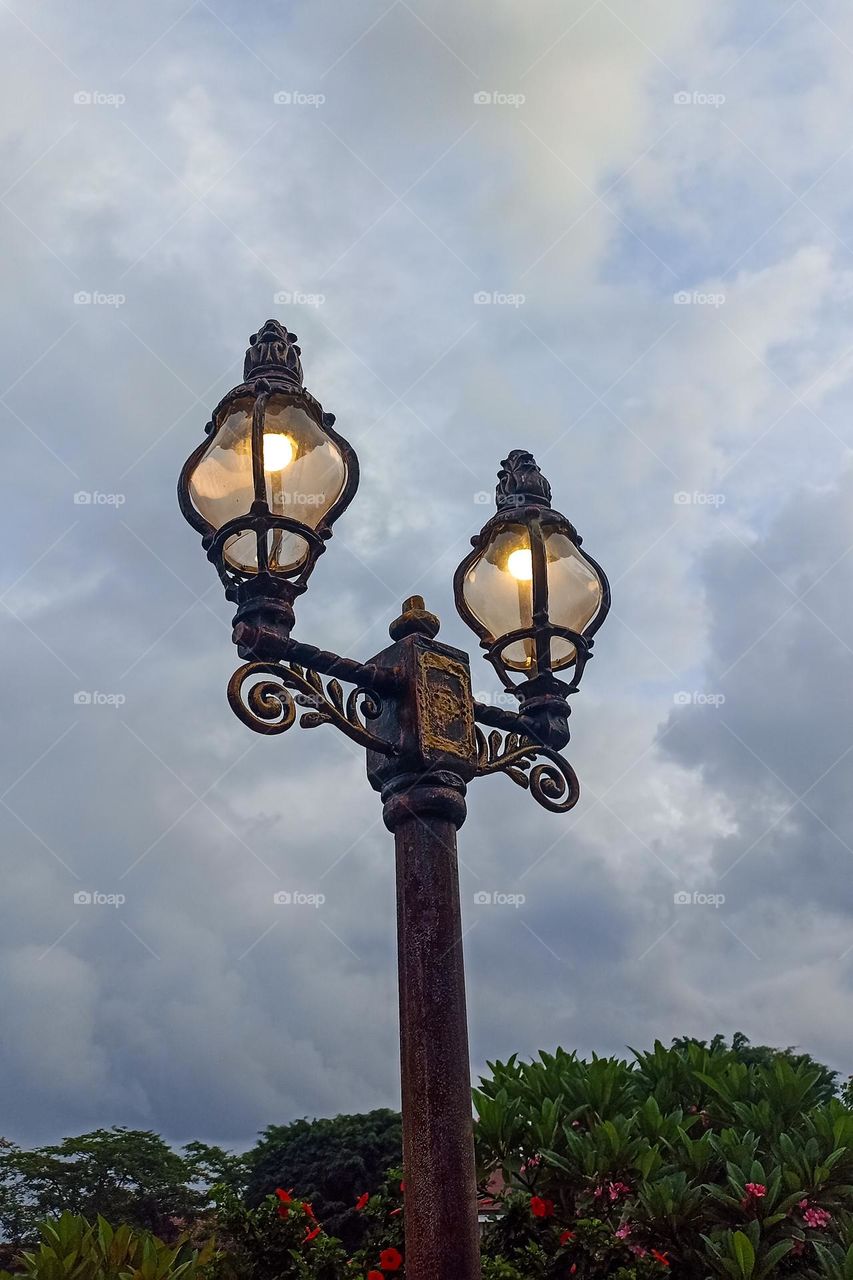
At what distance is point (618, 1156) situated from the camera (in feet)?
15.7

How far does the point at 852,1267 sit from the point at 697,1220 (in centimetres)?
69

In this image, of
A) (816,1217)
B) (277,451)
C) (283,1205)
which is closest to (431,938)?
(277,451)

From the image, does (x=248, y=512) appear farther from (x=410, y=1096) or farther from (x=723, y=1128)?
(x=723, y=1128)

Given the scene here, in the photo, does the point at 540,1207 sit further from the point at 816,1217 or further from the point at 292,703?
the point at 292,703

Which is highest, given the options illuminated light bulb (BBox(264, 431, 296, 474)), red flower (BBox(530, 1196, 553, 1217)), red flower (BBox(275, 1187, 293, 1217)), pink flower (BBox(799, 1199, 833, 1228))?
illuminated light bulb (BBox(264, 431, 296, 474))

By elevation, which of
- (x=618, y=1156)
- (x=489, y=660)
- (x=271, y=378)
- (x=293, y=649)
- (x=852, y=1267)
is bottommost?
(x=852, y=1267)

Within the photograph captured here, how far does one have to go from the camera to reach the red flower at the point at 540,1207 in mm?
4820

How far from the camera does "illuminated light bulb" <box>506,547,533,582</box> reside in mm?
4500

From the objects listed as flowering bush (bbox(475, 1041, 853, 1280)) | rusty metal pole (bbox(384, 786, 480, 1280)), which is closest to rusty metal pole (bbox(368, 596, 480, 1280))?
rusty metal pole (bbox(384, 786, 480, 1280))

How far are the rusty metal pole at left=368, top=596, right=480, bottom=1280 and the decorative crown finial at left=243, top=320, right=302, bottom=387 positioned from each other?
1044 mm

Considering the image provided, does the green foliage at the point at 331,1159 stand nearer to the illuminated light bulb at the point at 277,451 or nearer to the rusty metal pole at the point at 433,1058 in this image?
the rusty metal pole at the point at 433,1058

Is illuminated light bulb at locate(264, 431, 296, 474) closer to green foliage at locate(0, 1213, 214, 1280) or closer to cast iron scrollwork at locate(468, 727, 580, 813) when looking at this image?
cast iron scrollwork at locate(468, 727, 580, 813)

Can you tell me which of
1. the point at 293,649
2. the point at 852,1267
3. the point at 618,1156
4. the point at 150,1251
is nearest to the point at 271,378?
the point at 293,649

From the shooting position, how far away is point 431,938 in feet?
10.9
